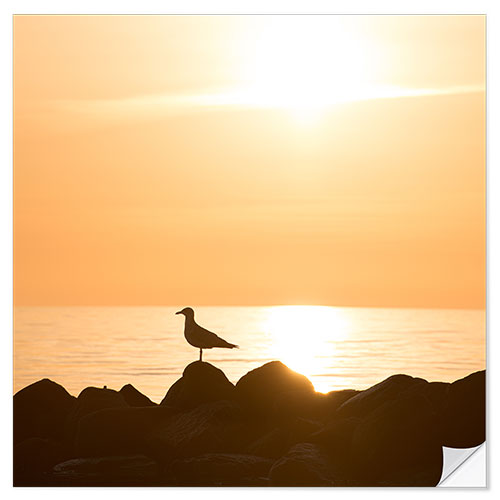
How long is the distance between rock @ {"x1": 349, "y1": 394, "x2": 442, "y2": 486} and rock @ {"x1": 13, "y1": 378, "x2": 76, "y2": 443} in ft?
4.39

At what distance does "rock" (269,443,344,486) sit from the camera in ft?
14.0

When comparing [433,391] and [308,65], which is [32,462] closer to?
[433,391]

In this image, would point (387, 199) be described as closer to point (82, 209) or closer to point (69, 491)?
point (82, 209)

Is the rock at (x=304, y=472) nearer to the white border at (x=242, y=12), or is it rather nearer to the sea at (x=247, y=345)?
the white border at (x=242, y=12)

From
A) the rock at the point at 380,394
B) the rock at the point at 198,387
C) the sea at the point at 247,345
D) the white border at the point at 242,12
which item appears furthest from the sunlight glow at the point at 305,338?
the white border at the point at 242,12

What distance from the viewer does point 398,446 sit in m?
4.30

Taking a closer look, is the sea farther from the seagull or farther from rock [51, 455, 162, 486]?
rock [51, 455, 162, 486]

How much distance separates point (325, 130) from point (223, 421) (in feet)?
4.65

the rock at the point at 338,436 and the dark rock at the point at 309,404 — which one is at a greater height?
the dark rock at the point at 309,404

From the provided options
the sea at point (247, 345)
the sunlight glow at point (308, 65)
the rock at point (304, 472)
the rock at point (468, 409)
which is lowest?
the rock at point (304, 472)

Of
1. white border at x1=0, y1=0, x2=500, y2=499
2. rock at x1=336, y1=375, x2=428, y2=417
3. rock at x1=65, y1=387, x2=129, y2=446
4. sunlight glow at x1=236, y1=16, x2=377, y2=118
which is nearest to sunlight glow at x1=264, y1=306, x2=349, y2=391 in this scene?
rock at x1=336, y1=375, x2=428, y2=417

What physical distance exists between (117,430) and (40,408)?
36 cm

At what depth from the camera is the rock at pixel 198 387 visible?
4312 millimetres

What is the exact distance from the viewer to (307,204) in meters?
4.38
